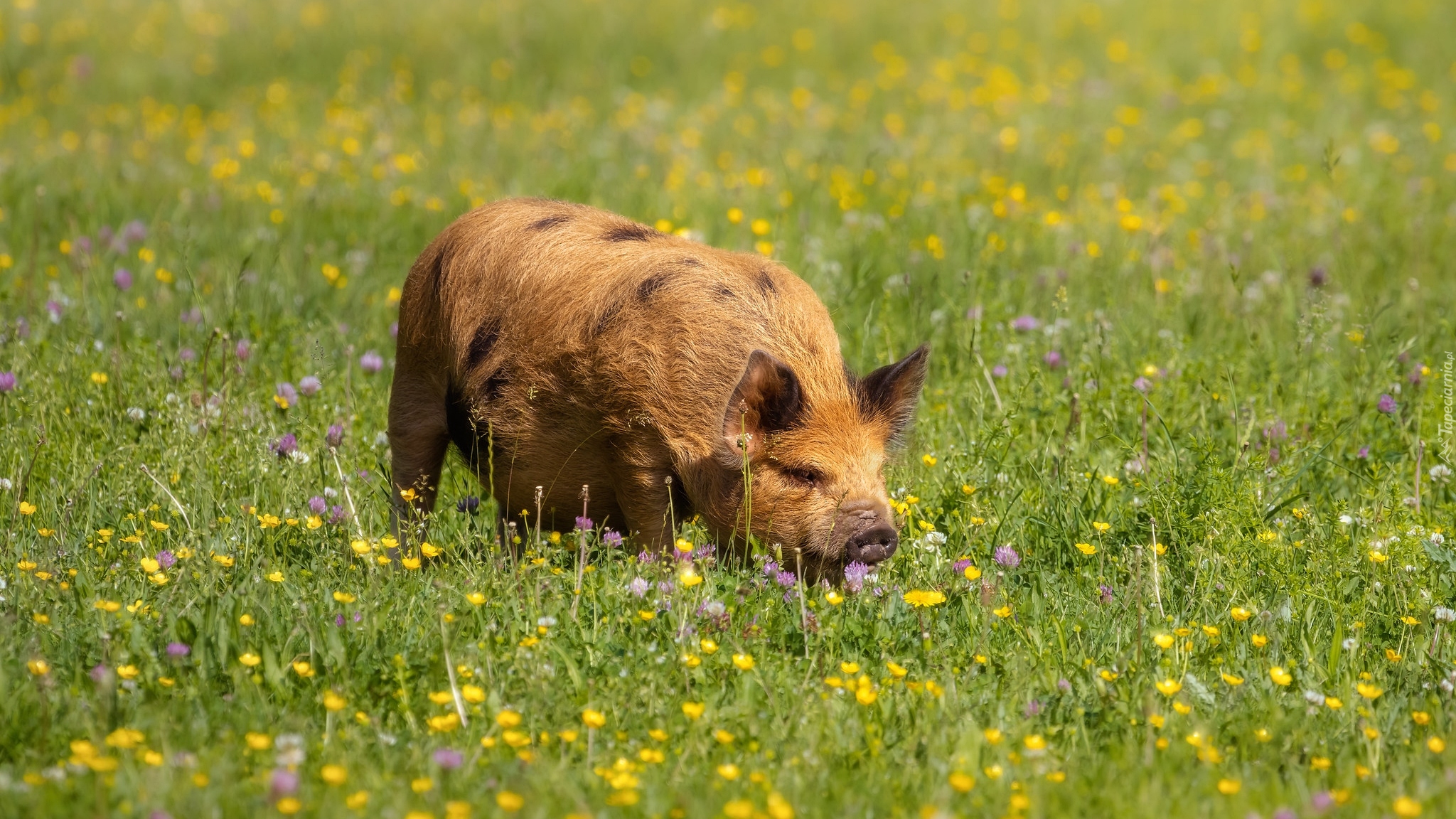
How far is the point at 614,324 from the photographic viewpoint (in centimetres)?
456

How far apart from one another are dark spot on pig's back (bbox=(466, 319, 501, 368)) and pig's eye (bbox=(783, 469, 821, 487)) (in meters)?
1.14

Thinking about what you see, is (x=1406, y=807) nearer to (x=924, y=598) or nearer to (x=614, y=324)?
(x=924, y=598)

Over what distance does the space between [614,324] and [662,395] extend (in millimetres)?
298

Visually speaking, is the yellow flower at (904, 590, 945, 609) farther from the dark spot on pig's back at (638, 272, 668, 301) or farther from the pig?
the dark spot on pig's back at (638, 272, 668, 301)

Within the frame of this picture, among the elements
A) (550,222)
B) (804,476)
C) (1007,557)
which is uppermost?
(550,222)

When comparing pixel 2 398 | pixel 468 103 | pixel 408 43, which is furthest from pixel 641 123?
pixel 2 398

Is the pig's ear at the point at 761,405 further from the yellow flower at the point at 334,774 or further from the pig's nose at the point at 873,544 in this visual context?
the yellow flower at the point at 334,774

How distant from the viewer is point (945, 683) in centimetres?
364

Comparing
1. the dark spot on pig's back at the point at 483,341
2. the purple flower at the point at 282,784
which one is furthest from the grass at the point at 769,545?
the dark spot on pig's back at the point at 483,341

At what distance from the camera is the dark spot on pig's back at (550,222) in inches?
201

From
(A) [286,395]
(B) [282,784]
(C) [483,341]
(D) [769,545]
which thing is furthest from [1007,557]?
(A) [286,395]

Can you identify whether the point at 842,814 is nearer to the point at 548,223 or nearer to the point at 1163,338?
the point at 548,223

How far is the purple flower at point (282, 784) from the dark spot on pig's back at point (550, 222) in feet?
8.71

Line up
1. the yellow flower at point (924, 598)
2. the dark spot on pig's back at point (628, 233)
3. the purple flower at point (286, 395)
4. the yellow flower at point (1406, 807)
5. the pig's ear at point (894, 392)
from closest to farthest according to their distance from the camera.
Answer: the yellow flower at point (1406, 807) → the yellow flower at point (924, 598) → the pig's ear at point (894, 392) → the dark spot on pig's back at point (628, 233) → the purple flower at point (286, 395)
